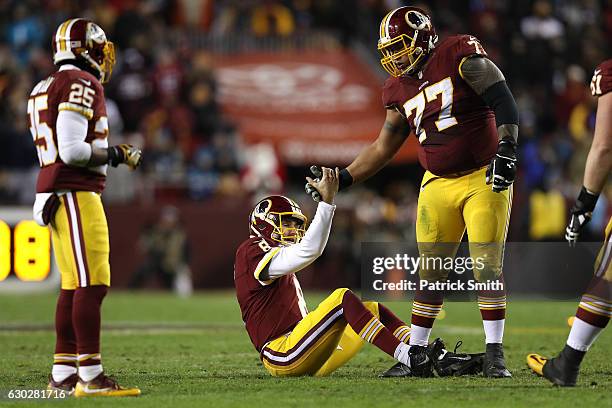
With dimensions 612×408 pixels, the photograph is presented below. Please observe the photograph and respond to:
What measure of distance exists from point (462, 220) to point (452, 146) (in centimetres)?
48

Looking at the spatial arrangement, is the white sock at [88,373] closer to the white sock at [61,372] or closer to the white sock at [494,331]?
the white sock at [61,372]

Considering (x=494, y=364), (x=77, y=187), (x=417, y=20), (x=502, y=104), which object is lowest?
(x=494, y=364)

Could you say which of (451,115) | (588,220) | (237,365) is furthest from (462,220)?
(237,365)

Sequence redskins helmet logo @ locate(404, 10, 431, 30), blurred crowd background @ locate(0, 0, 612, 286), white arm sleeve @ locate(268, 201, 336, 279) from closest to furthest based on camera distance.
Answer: white arm sleeve @ locate(268, 201, 336, 279), redskins helmet logo @ locate(404, 10, 431, 30), blurred crowd background @ locate(0, 0, 612, 286)

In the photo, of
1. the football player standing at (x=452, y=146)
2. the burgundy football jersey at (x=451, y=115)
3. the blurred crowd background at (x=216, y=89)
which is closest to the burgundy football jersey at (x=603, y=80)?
the football player standing at (x=452, y=146)

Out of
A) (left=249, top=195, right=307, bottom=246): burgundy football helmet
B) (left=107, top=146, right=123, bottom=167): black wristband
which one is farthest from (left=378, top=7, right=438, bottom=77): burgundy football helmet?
(left=107, top=146, right=123, bottom=167): black wristband

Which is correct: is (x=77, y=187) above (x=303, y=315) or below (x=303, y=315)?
above

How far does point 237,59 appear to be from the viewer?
732 inches

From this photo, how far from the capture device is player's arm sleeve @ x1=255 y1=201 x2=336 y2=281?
20.7ft

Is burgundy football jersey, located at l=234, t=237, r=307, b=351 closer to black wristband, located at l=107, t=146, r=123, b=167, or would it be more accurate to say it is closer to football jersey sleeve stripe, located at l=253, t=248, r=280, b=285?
football jersey sleeve stripe, located at l=253, t=248, r=280, b=285

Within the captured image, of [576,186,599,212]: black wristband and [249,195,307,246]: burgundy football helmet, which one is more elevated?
[576,186,599,212]: black wristband

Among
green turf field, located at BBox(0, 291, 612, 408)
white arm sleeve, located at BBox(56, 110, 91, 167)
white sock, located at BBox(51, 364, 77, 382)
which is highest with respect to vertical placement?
white arm sleeve, located at BBox(56, 110, 91, 167)

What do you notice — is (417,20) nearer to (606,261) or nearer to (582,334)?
(606,261)

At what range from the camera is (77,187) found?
5.99m
